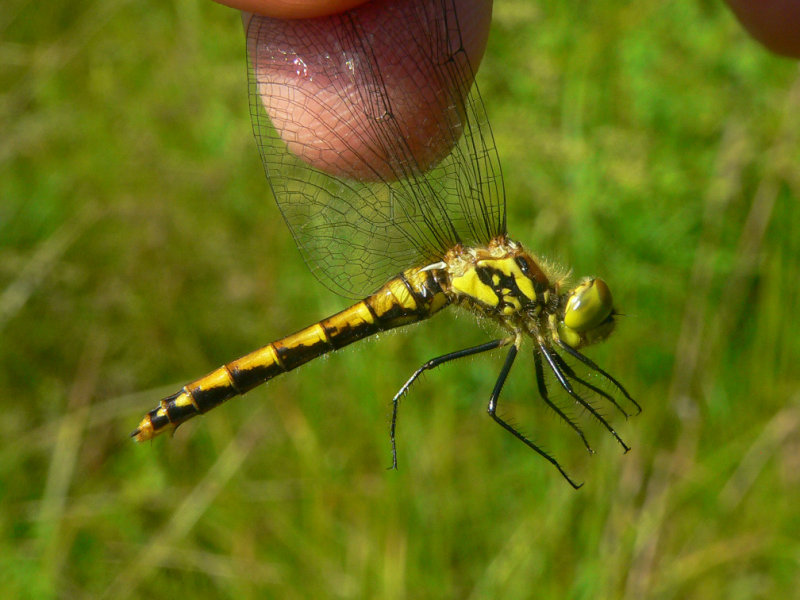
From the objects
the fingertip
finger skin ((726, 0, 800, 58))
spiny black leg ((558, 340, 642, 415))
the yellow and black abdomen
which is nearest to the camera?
the fingertip

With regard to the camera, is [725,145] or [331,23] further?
[725,145]

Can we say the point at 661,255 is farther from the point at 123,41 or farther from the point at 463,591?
the point at 123,41

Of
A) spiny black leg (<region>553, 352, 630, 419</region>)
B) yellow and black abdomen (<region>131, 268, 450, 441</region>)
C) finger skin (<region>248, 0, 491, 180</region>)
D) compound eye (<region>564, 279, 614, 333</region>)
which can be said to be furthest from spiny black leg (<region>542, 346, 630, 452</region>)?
finger skin (<region>248, 0, 491, 180</region>)

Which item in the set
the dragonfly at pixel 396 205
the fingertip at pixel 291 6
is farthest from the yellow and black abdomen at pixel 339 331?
the fingertip at pixel 291 6

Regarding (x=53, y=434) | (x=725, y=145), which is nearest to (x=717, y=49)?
(x=725, y=145)

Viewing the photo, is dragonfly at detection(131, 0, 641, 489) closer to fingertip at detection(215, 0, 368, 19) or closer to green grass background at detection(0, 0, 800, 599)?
fingertip at detection(215, 0, 368, 19)

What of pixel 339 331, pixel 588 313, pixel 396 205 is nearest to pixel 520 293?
pixel 588 313

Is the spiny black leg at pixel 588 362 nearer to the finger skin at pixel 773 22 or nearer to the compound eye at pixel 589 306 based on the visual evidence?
the compound eye at pixel 589 306
